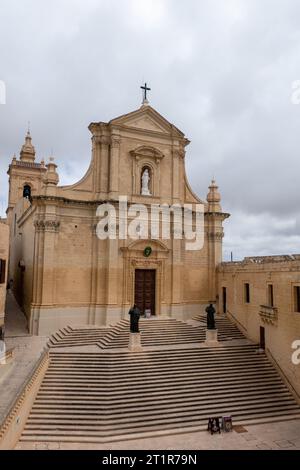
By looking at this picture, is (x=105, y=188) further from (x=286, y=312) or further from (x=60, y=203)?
(x=286, y=312)

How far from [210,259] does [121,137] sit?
11191 mm

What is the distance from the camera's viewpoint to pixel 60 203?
21.7m

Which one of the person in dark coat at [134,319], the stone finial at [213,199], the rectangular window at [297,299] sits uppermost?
the stone finial at [213,199]

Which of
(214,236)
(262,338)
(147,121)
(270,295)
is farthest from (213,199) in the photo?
(262,338)

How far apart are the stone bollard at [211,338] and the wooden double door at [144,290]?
5056 mm

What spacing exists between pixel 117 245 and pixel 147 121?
30.8ft

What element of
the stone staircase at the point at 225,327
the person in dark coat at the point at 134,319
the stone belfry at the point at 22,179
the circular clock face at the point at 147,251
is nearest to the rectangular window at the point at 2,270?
the person in dark coat at the point at 134,319

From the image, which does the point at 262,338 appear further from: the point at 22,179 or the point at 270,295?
the point at 22,179

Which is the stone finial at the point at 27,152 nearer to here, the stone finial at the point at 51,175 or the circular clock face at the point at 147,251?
the stone finial at the point at 51,175

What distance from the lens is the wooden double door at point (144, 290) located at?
23156 mm

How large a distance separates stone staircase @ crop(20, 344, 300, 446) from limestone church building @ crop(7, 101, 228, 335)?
15.3 ft

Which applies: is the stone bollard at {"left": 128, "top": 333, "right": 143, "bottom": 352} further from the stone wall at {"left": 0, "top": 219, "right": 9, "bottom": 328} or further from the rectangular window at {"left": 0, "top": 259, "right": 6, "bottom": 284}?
the rectangular window at {"left": 0, "top": 259, "right": 6, "bottom": 284}

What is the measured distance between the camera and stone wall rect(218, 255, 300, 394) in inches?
679

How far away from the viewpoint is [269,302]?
64.2ft
